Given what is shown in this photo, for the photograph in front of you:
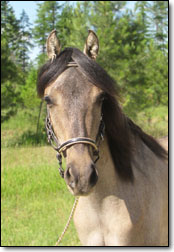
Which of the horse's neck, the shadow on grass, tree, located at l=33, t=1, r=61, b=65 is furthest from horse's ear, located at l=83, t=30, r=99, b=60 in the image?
the shadow on grass

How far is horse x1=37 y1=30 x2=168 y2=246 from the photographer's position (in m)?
1.63

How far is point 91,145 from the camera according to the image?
1616 mm

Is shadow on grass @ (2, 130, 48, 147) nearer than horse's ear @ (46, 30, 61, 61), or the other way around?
horse's ear @ (46, 30, 61, 61)

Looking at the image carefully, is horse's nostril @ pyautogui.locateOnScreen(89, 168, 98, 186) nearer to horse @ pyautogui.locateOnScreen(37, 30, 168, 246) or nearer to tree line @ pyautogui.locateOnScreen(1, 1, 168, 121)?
horse @ pyautogui.locateOnScreen(37, 30, 168, 246)

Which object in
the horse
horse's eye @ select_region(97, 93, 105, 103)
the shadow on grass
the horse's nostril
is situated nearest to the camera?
the horse's nostril

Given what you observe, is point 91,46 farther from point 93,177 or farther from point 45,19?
point 45,19

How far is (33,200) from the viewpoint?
5.73 m

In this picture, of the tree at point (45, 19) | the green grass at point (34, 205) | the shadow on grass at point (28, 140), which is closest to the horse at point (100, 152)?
the green grass at point (34, 205)

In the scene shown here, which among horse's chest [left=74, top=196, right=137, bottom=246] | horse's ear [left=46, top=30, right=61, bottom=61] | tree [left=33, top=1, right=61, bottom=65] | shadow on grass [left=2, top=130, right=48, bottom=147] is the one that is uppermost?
tree [left=33, top=1, right=61, bottom=65]

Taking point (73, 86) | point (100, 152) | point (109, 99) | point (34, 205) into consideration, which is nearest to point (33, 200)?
point (34, 205)

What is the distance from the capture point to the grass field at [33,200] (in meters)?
4.31

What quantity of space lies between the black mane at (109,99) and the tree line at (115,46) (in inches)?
275

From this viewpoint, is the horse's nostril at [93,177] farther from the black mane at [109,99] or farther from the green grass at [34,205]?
the green grass at [34,205]

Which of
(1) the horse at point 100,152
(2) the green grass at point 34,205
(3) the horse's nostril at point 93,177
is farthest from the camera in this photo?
(2) the green grass at point 34,205
